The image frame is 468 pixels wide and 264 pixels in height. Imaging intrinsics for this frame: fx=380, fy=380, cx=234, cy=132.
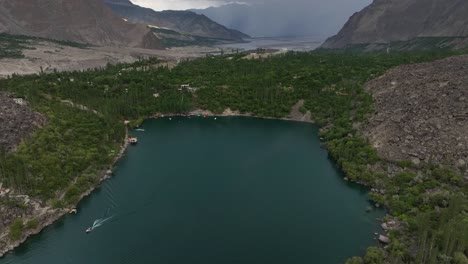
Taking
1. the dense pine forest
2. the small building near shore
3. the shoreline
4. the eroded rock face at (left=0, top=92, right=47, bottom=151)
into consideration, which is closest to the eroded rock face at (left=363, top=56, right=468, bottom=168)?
the dense pine forest

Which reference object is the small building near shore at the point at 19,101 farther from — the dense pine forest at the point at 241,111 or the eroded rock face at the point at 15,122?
the dense pine forest at the point at 241,111

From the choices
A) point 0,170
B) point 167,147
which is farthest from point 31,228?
point 167,147

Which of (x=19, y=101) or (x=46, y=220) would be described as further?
(x=19, y=101)

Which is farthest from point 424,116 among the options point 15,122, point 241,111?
point 15,122

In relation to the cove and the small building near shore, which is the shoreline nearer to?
the cove

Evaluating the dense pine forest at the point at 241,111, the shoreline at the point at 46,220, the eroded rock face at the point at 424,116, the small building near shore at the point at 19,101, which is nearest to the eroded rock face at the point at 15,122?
the small building near shore at the point at 19,101

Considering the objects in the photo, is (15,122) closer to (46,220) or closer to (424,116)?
(46,220)
